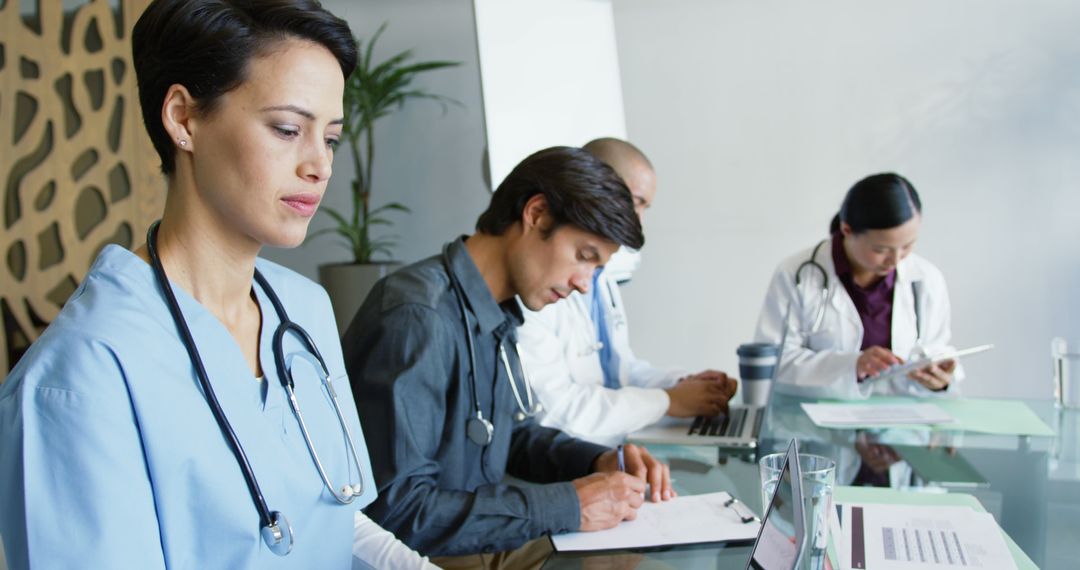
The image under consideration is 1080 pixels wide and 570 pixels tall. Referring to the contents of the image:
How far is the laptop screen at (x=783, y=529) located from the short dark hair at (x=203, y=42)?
2.36 feet

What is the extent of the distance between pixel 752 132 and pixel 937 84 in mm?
793

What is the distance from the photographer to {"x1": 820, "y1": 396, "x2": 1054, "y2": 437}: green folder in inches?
76.5

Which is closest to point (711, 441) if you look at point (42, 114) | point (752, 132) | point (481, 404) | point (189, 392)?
point (481, 404)

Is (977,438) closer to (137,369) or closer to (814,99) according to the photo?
(137,369)

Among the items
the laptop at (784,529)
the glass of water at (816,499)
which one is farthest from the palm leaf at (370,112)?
the laptop at (784,529)

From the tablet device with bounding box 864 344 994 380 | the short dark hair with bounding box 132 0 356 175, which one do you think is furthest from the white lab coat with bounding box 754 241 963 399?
the short dark hair with bounding box 132 0 356 175

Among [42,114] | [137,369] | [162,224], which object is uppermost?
[42,114]

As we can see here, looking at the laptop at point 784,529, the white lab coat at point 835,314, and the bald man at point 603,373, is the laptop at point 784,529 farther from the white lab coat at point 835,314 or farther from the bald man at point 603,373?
the white lab coat at point 835,314

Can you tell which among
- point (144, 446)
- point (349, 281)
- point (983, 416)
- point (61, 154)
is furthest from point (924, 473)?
point (61, 154)

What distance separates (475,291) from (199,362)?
67 centimetres

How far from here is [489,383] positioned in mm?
1569

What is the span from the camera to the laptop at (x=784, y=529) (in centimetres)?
80

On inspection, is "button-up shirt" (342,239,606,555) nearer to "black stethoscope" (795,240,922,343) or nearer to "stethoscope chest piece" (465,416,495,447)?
"stethoscope chest piece" (465,416,495,447)

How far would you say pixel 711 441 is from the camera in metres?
1.84
